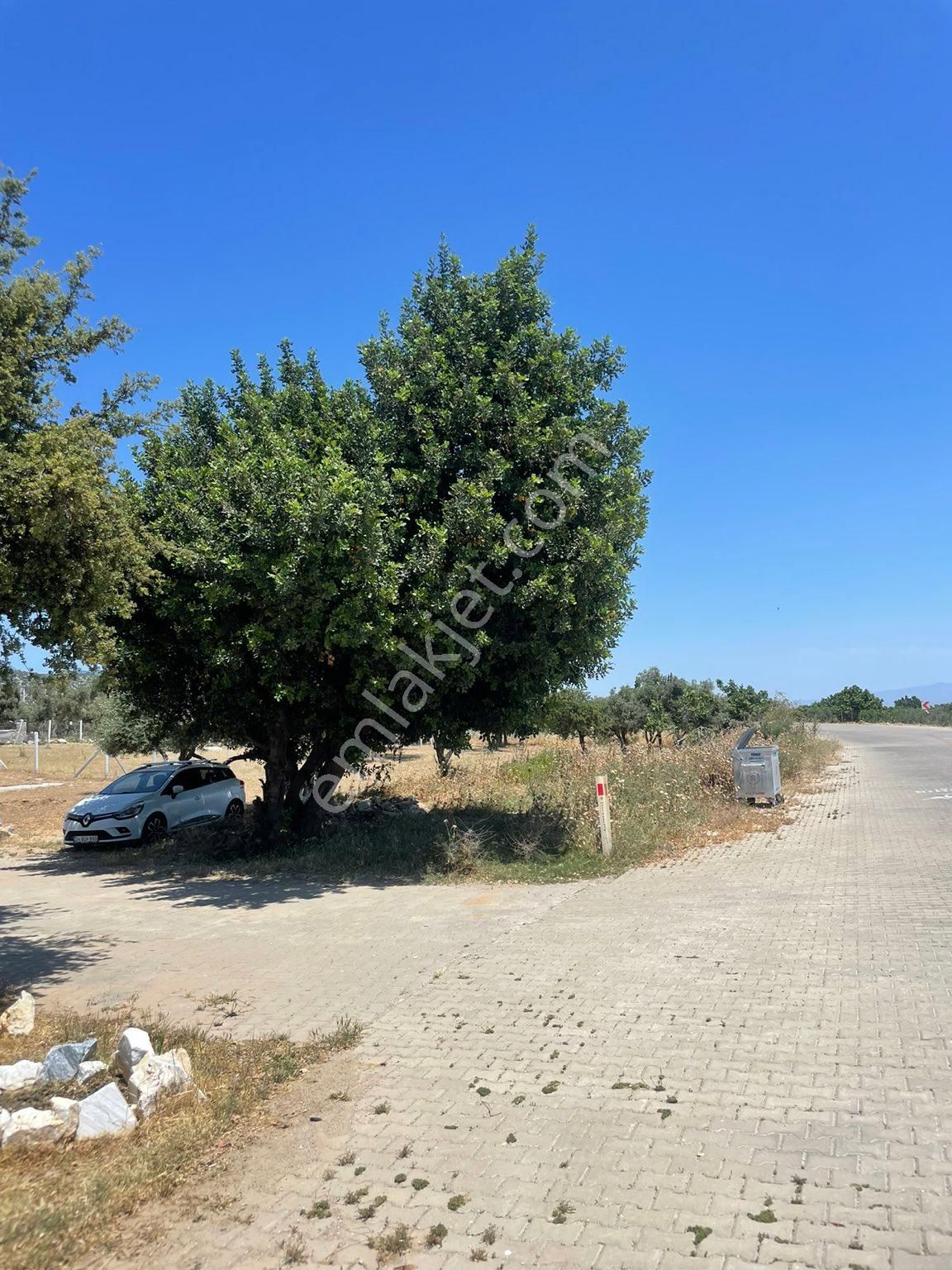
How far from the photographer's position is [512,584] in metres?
12.0

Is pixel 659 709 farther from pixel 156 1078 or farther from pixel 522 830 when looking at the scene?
pixel 156 1078

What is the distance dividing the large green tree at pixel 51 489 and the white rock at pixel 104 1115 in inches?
139

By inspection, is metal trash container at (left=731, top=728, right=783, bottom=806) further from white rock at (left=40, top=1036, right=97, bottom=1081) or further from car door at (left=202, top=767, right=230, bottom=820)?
white rock at (left=40, top=1036, right=97, bottom=1081)

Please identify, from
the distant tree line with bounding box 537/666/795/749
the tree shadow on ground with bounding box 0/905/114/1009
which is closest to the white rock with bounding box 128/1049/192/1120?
the tree shadow on ground with bounding box 0/905/114/1009

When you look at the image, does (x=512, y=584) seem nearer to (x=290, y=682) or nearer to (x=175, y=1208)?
(x=290, y=682)

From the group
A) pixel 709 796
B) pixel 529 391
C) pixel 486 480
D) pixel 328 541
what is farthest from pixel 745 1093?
pixel 709 796

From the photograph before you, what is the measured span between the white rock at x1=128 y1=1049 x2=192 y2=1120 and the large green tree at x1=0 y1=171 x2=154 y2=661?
3.44m

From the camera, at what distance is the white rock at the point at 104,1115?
14.7 feet

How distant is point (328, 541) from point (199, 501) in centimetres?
278

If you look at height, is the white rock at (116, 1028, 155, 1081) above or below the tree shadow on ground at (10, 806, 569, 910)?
above

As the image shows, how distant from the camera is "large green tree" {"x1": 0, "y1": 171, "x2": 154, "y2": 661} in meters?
6.44

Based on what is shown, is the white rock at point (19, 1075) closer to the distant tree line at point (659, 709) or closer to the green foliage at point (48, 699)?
the green foliage at point (48, 699)

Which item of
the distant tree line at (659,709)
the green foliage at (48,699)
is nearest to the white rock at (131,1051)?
the green foliage at (48,699)

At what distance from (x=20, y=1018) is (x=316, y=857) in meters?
7.73
